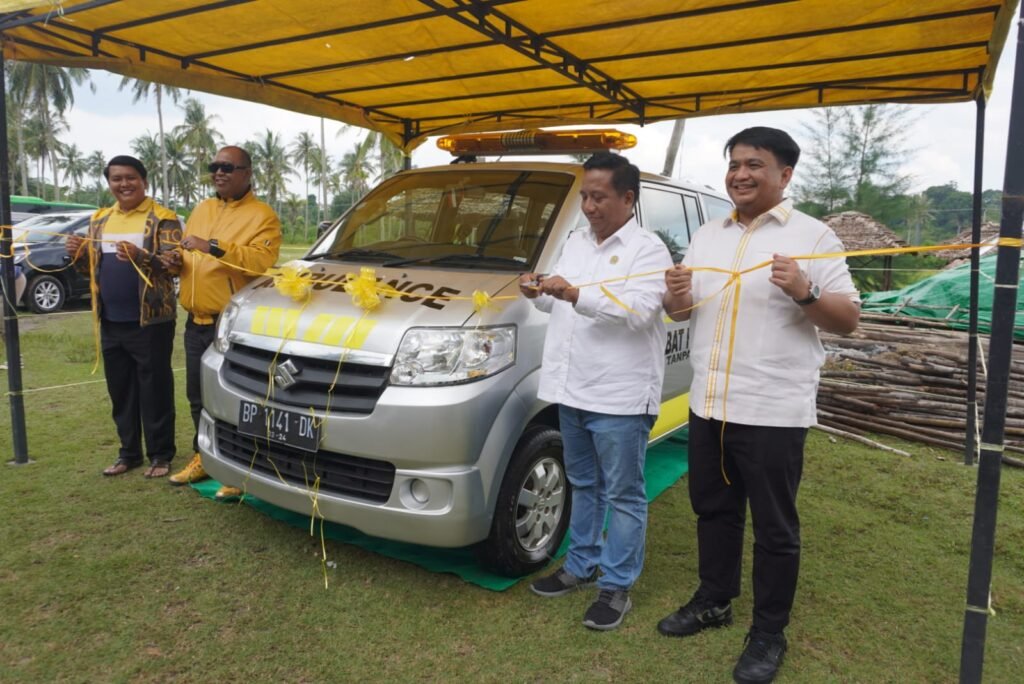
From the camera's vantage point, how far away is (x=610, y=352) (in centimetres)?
285

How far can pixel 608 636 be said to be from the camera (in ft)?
9.53

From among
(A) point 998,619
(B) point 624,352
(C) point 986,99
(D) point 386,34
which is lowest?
(A) point 998,619

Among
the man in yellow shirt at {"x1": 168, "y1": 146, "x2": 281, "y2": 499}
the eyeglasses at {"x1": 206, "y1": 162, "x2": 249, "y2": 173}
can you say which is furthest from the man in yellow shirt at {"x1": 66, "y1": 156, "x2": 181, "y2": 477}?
the eyeglasses at {"x1": 206, "y1": 162, "x2": 249, "y2": 173}

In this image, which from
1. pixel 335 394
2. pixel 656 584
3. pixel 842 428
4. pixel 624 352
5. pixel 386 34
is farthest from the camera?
pixel 842 428

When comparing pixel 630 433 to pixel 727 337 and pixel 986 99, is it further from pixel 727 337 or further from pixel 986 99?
pixel 986 99

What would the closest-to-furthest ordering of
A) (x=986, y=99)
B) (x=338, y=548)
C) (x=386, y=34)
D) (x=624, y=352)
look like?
1. (x=624, y=352)
2. (x=338, y=548)
3. (x=386, y=34)
4. (x=986, y=99)

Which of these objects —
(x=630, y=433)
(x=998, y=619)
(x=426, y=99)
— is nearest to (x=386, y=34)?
(x=426, y=99)

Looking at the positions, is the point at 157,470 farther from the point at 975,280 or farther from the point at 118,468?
the point at 975,280

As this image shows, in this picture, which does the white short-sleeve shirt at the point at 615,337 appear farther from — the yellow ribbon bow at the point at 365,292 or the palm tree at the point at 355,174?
the palm tree at the point at 355,174

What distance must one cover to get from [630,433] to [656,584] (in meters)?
0.94

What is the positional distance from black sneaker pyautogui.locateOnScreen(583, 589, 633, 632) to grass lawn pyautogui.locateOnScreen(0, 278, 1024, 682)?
51 mm

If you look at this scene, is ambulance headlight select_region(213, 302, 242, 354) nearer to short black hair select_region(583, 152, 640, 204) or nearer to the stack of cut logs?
short black hair select_region(583, 152, 640, 204)

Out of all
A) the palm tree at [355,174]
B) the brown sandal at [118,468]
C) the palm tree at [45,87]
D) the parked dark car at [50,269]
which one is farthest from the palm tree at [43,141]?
the brown sandal at [118,468]

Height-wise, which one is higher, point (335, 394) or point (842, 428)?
point (335, 394)
